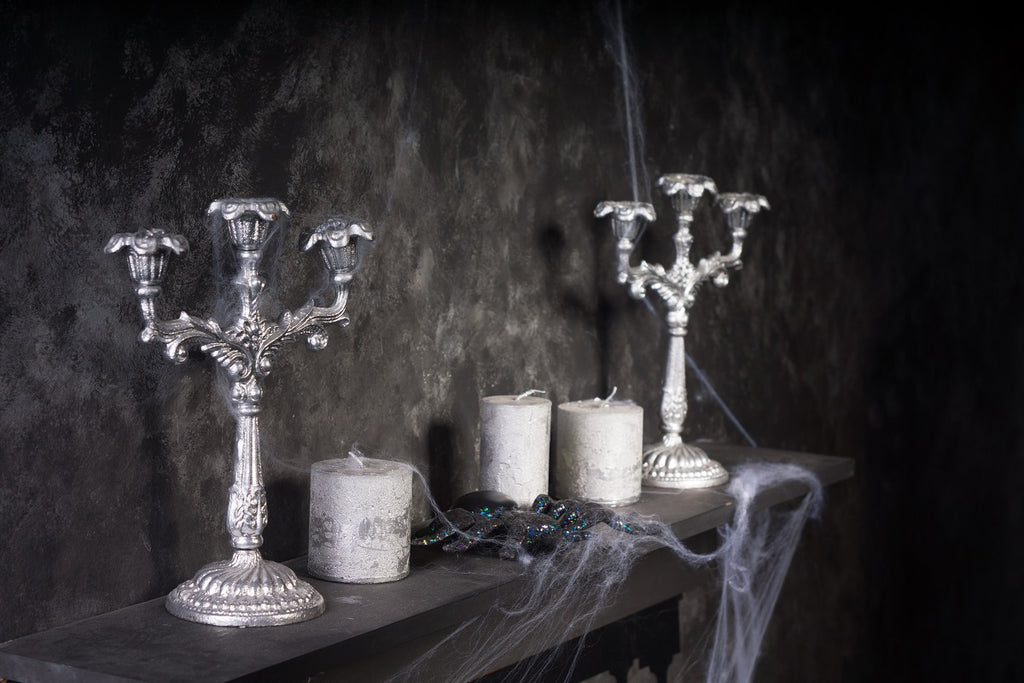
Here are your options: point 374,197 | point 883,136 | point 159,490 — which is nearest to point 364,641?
point 159,490

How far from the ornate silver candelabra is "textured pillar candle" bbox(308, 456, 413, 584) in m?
0.49

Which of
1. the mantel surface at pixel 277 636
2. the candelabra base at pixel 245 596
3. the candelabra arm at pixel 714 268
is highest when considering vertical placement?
the candelabra arm at pixel 714 268

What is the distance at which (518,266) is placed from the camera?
1469 millimetres

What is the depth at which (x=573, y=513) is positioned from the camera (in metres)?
1.25

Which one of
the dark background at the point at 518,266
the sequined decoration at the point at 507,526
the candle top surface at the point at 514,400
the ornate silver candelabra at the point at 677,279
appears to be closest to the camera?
the dark background at the point at 518,266

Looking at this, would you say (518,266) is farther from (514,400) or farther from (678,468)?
(678,468)

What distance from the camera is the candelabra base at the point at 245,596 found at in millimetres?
974

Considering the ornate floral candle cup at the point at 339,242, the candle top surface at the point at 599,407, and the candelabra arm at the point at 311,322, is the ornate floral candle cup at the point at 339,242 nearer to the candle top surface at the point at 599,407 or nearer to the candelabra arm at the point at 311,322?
the candelabra arm at the point at 311,322

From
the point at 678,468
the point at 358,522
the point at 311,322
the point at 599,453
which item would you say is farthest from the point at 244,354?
the point at 678,468

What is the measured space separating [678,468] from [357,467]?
0.53 meters

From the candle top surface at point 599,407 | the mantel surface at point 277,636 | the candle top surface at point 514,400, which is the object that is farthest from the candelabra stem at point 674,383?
the mantel surface at point 277,636

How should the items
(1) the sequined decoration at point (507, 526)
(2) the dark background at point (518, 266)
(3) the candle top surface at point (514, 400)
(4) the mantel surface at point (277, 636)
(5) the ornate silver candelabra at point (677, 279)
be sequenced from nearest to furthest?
(4) the mantel surface at point (277, 636)
(2) the dark background at point (518, 266)
(1) the sequined decoration at point (507, 526)
(3) the candle top surface at point (514, 400)
(5) the ornate silver candelabra at point (677, 279)

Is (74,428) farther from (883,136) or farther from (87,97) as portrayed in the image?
(883,136)

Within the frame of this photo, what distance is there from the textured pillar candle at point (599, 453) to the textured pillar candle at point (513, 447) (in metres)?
0.07
